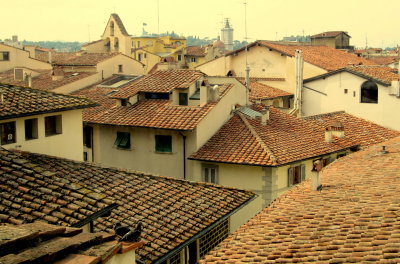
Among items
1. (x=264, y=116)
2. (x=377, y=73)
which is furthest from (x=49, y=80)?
(x=377, y=73)

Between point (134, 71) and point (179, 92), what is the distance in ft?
72.8

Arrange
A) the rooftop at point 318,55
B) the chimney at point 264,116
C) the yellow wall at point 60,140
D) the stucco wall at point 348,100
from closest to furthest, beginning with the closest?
the yellow wall at point 60,140
the chimney at point 264,116
the stucco wall at point 348,100
the rooftop at point 318,55

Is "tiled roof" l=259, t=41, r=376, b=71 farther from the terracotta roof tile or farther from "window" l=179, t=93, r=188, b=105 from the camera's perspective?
"window" l=179, t=93, r=188, b=105

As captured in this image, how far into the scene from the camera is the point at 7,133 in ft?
55.6

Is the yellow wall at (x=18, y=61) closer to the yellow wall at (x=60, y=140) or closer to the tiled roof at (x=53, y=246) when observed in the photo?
the yellow wall at (x=60, y=140)

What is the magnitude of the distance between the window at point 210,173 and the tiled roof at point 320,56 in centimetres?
1898

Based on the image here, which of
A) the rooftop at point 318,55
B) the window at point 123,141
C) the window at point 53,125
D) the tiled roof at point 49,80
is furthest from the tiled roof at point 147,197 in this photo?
the rooftop at point 318,55

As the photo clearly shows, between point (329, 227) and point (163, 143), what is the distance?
16133 mm

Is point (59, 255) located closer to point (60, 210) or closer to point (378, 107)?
point (60, 210)

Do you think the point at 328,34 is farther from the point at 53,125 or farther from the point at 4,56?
the point at 53,125

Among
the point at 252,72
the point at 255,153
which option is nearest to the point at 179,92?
the point at 255,153

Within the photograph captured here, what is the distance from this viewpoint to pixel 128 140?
26.8 m

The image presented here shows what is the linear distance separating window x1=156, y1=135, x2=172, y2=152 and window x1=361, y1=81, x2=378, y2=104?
15324 mm

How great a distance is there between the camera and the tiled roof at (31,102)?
55.0 ft
